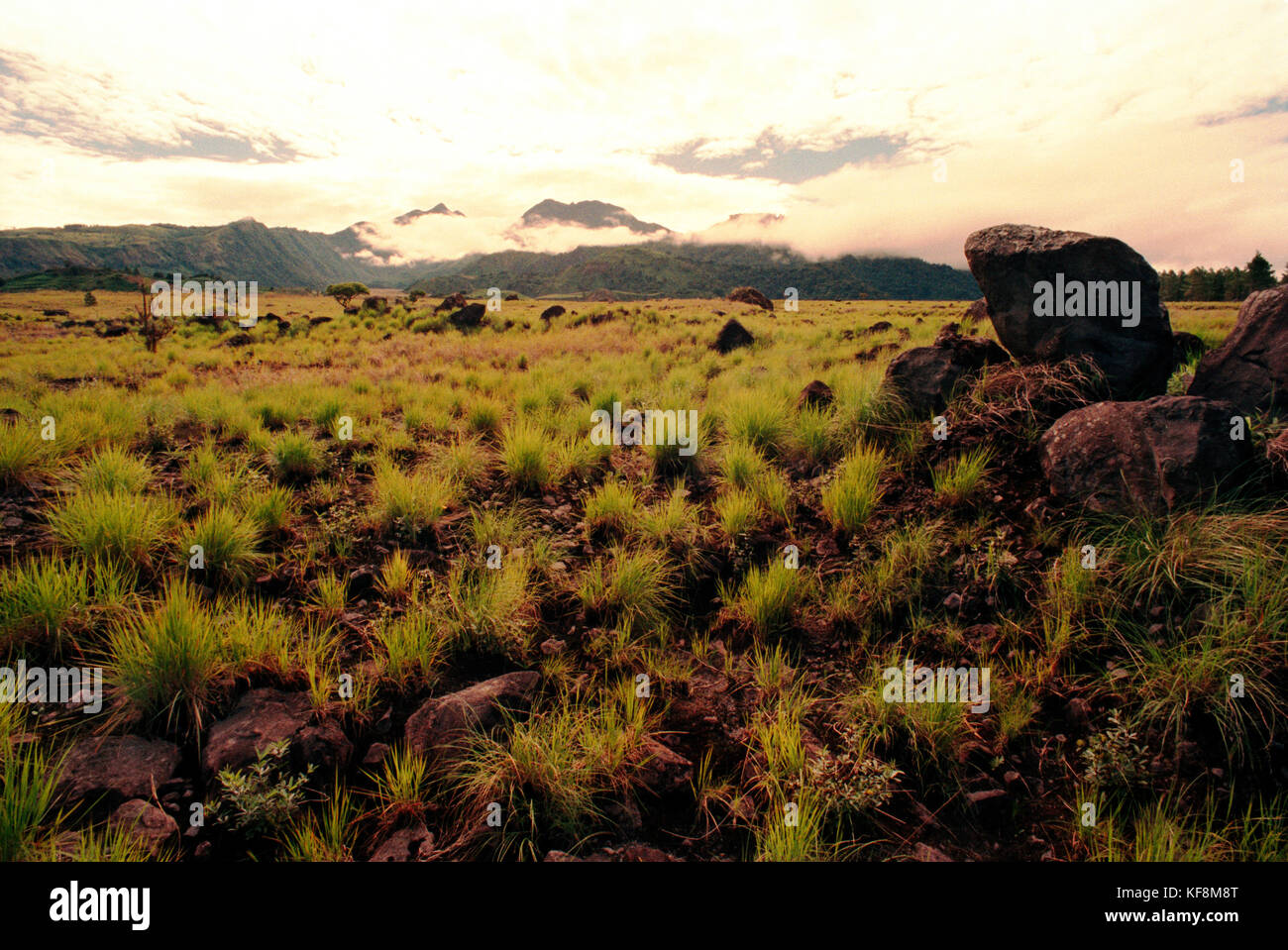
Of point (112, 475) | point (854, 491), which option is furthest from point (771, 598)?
point (112, 475)

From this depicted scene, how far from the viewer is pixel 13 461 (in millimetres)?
5273

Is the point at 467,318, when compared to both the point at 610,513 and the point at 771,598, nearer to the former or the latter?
the point at 610,513

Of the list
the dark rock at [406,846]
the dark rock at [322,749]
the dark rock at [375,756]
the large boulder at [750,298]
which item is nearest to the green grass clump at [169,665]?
the dark rock at [322,749]

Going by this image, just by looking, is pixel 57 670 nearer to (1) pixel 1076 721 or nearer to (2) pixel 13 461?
(2) pixel 13 461

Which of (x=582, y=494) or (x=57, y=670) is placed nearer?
(x=57, y=670)

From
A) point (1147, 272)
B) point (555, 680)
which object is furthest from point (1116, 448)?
point (555, 680)

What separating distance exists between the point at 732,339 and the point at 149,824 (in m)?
16.1

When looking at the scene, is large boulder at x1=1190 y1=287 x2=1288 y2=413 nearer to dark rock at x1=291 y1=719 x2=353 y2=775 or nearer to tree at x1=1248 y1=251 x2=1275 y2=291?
dark rock at x1=291 y1=719 x2=353 y2=775

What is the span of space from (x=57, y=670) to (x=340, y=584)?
1510 mm

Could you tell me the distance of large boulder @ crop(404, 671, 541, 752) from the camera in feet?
9.91

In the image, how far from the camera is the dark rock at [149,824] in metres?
2.41

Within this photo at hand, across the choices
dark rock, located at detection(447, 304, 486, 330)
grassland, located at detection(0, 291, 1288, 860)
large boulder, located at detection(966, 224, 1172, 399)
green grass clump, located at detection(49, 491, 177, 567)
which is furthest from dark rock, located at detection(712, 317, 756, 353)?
green grass clump, located at detection(49, 491, 177, 567)

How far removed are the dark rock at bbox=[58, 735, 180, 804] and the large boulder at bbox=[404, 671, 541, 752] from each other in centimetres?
115

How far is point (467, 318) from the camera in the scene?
2369 cm
